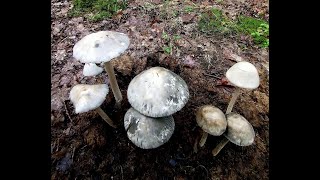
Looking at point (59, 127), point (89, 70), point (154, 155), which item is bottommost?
point (154, 155)

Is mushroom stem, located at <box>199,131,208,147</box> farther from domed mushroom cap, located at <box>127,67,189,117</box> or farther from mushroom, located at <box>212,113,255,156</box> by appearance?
domed mushroom cap, located at <box>127,67,189,117</box>

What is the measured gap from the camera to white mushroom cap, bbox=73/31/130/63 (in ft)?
8.35

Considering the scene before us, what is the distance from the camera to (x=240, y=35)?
185 inches

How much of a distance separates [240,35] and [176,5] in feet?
4.73

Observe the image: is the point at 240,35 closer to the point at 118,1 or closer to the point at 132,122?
the point at 118,1

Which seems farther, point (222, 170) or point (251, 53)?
point (251, 53)

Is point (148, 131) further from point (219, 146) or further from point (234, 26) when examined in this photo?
point (234, 26)

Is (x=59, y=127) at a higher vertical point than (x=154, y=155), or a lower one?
higher

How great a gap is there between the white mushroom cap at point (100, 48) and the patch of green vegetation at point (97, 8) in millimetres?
2168

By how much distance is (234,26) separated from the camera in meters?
4.81

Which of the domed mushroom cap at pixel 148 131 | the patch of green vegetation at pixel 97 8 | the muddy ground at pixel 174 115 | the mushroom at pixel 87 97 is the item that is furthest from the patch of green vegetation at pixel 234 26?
the mushroom at pixel 87 97

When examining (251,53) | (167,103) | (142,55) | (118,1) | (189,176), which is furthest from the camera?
(118,1)

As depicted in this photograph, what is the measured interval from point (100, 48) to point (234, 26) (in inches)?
122

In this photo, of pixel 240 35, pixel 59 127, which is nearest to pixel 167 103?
pixel 59 127
